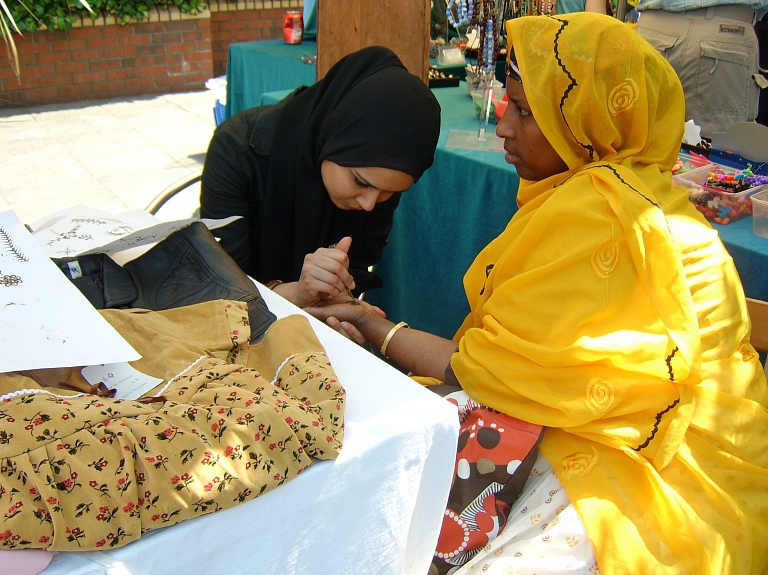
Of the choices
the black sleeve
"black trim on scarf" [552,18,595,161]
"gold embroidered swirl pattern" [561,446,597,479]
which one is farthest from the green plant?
"gold embroidered swirl pattern" [561,446,597,479]

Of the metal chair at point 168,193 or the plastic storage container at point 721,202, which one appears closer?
the plastic storage container at point 721,202

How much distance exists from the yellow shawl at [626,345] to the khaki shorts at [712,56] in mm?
1859

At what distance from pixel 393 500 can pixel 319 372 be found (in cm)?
21

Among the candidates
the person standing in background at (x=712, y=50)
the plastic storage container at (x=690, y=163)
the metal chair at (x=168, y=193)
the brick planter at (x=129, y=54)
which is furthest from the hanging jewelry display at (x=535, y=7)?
the brick planter at (x=129, y=54)

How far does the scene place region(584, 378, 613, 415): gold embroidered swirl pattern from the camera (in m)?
1.30

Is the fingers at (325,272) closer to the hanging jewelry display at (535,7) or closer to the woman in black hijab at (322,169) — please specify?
the woman in black hijab at (322,169)

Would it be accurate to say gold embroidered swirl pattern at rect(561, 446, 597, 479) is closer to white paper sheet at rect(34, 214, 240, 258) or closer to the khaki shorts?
white paper sheet at rect(34, 214, 240, 258)

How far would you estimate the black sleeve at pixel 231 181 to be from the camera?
2.05 metres

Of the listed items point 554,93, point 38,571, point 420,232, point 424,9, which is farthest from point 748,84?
point 38,571

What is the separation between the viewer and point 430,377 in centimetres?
165

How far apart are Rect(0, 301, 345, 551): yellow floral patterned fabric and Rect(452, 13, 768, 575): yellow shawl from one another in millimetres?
557

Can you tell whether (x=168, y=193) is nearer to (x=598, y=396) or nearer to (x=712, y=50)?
(x=598, y=396)

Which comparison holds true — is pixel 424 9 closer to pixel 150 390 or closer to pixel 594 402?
pixel 594 402

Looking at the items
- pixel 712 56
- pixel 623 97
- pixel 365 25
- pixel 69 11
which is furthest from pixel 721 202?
pixel 69 11
